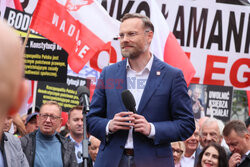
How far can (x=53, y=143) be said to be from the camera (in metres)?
6.78

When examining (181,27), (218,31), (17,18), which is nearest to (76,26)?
(17,18)

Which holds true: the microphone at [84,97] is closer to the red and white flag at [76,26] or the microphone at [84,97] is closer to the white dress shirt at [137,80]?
the white dress shirt at [137,80]

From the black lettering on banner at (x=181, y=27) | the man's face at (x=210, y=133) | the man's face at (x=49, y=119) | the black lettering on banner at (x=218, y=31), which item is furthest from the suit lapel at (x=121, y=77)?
the black lettering on banner at (x=218, y=31)

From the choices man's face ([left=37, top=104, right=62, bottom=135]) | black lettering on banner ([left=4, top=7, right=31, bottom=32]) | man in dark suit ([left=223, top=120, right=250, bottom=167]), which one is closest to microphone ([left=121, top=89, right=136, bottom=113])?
man in dark suit ([left=223, top=120, right=250, bottom=167])

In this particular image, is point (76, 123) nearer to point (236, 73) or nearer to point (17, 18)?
point (17, 18)

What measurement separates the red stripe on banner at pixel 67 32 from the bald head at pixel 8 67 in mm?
7436

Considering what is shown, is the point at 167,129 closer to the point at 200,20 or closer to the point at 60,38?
the point at 60,38

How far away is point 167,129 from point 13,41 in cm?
295

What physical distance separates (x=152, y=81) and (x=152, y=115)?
261mm

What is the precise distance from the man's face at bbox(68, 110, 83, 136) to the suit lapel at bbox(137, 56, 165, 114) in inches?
176

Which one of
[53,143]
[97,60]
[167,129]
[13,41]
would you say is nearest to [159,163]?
[167,129]

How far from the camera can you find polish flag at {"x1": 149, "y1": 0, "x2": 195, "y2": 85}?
26.4 ft

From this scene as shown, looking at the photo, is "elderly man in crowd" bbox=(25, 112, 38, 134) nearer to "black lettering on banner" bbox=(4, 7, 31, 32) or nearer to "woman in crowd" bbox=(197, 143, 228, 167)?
"black lettering on banner" bbox=(4, 7, 31, 32)

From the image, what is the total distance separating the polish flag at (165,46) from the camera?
8047 mm
